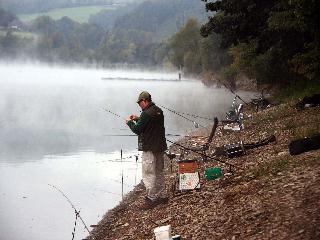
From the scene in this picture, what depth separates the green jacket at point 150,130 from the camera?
39.8 ft

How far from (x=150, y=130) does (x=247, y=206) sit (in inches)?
136

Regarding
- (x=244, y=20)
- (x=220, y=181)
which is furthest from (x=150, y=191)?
(x=244, y=20)

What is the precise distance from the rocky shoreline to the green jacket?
66.6 inches

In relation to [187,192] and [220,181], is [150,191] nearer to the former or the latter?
[187,192]

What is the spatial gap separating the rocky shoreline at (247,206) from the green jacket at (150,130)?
1.69 metres

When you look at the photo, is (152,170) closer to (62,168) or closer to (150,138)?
(150,138)

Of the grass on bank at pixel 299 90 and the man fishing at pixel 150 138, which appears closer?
the man fishing at pixel 150 138

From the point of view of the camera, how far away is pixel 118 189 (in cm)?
2077

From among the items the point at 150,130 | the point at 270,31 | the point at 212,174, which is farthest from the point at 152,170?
the point at 270,31

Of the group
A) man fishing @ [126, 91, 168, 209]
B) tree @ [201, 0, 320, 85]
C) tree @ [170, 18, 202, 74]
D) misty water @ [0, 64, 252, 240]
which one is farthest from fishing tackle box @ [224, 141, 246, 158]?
tree @ [170, 18, 202, 74]

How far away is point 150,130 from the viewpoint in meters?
12.2

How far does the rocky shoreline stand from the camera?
337 inches

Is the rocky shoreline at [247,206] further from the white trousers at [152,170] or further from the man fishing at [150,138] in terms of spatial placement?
the man fishing at [150,138]

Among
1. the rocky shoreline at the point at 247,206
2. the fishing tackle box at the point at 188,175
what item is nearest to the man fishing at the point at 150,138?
the fishing tackle box at the point at 188,175
